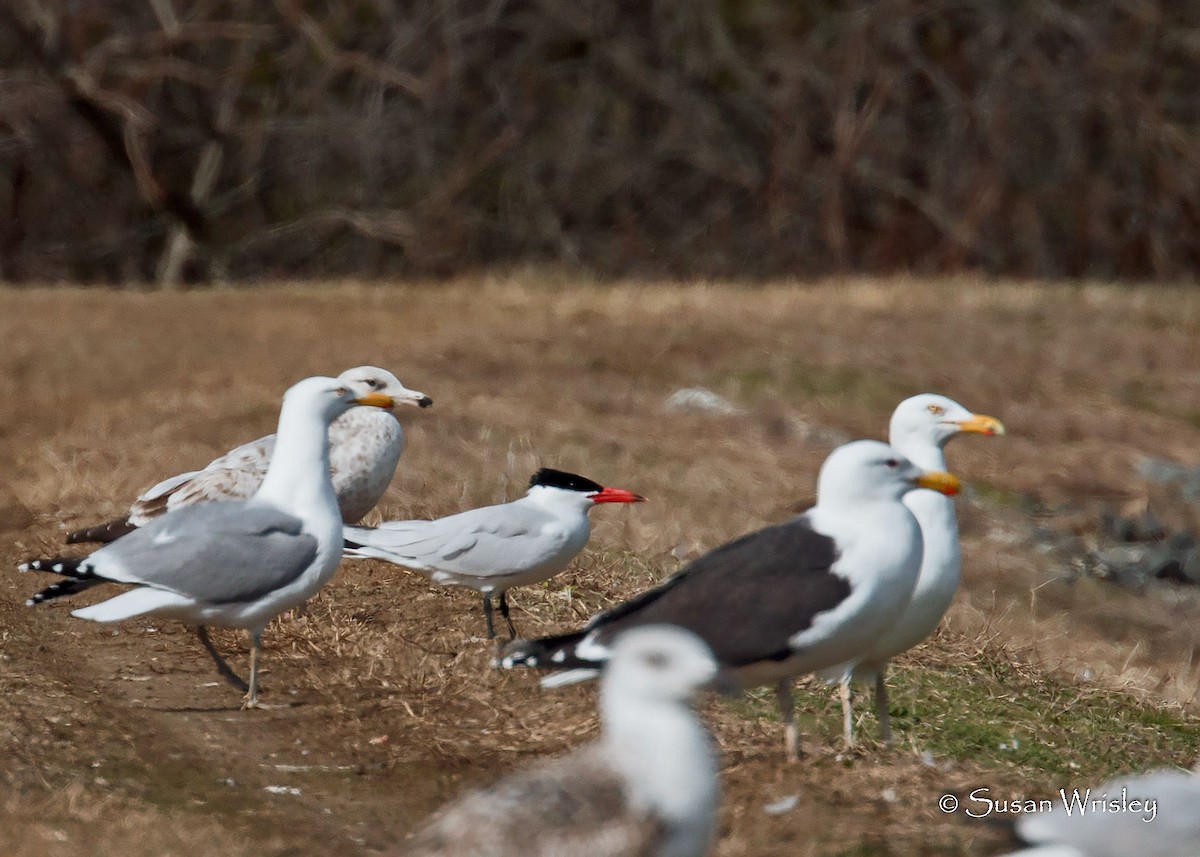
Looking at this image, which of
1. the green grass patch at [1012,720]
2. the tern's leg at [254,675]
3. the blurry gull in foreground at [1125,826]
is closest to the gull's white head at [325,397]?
the tern's leg at [254,675]

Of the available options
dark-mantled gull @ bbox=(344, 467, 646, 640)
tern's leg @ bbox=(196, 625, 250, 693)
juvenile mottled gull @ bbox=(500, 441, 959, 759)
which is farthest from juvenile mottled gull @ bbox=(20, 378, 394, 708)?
juvenile mottled gull @ bbox=(500, 441, 959, 759)

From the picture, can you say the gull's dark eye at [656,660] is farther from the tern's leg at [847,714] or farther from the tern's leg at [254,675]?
the tern's leg at [254,675]

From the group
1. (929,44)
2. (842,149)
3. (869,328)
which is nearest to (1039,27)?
(929,44)

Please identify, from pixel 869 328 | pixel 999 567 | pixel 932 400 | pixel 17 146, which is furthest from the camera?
pixel 17 146

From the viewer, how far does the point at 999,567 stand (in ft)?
32.0

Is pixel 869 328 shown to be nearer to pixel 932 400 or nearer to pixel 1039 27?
pixel 932 400

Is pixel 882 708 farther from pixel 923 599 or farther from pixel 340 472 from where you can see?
pixel 340 472

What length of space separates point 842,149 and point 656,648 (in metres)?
19.4

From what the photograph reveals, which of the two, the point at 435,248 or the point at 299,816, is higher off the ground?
the point at 299,816

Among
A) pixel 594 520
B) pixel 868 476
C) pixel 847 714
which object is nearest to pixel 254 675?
pixel 847 714

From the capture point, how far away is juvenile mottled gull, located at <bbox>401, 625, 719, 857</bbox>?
141 inches

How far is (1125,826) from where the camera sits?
153 inches

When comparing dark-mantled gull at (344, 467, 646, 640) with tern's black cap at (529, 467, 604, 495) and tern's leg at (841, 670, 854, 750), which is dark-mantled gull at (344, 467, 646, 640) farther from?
tern's leg at (841, 670, 854, 750)

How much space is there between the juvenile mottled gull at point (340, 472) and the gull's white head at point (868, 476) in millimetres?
2427
